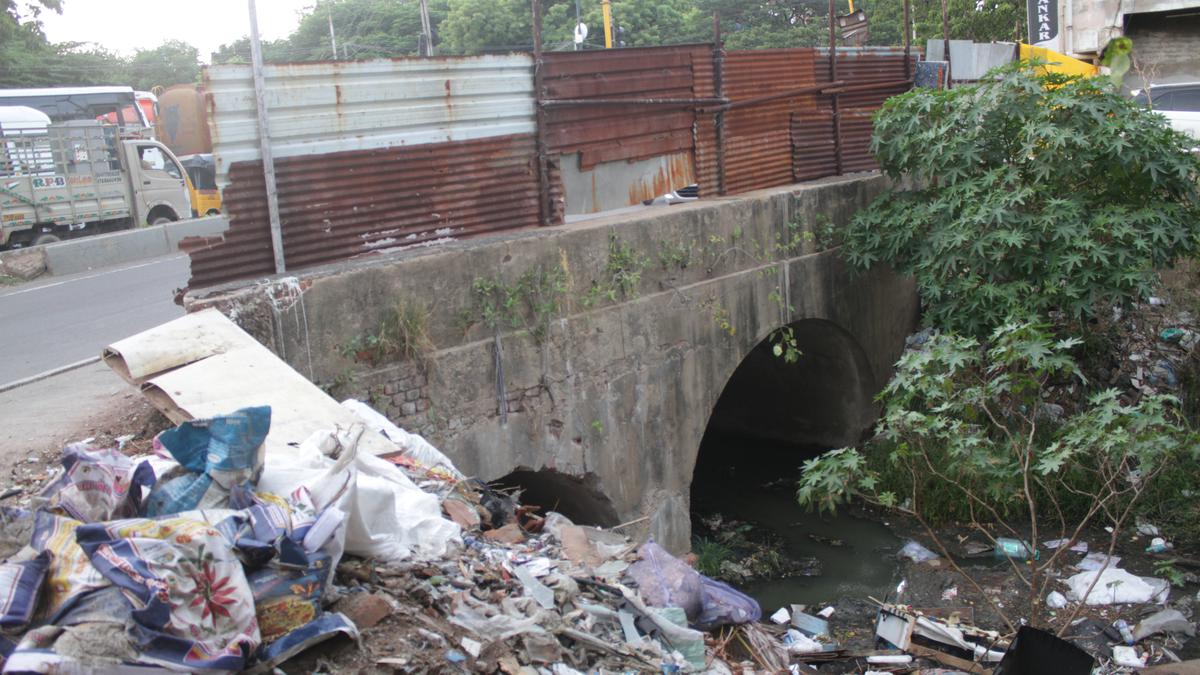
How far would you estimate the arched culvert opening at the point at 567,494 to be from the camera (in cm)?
712

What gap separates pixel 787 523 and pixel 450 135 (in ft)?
17.9

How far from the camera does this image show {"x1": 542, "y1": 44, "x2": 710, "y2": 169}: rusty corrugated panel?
23.2 feet

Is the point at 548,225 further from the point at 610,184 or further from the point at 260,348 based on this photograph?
the point at 260,348

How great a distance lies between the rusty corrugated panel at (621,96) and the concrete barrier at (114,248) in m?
7.52

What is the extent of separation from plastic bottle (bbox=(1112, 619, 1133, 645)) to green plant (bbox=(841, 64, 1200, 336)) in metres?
2.33

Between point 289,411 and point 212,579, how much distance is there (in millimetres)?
1763

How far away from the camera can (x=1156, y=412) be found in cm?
639

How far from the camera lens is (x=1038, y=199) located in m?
8.31

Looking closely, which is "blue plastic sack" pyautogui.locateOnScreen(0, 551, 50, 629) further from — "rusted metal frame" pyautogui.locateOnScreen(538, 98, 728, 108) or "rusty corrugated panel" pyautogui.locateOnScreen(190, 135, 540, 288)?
"rusted metal frame" pyautogui.locateOnScreen(538, 98, 728, 108)

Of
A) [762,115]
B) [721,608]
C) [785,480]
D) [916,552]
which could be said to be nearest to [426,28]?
[762,115]

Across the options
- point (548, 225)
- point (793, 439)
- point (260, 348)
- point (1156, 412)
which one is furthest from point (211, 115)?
point (793, 439)

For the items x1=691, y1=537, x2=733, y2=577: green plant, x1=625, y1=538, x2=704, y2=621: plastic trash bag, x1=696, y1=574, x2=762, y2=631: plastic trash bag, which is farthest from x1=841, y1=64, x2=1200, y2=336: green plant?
x1=625, y1=538, x2=704, y2=621: plastic trash bag

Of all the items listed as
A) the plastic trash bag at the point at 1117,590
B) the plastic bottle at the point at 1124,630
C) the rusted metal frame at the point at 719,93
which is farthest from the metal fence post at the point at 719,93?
the plastic bottle at the point at 1124,630

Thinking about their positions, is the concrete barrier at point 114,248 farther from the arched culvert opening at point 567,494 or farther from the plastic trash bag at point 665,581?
the plastic trash bag at point 665,581
